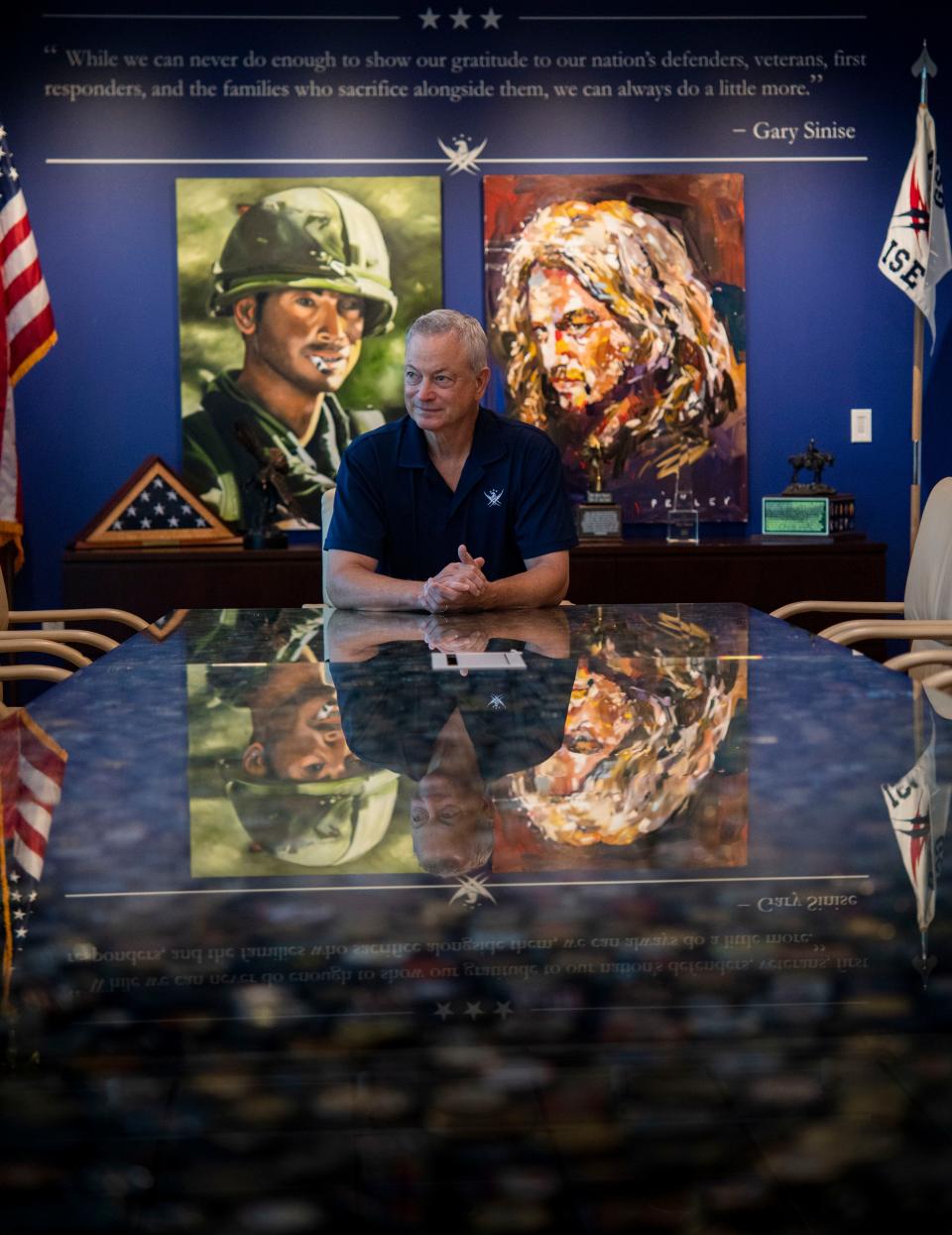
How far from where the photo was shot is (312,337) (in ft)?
17.3

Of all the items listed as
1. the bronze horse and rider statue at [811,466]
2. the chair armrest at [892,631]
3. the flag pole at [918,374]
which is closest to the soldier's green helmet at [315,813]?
the chair armrest at [892,631]

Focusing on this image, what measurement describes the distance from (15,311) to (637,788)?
445 cm

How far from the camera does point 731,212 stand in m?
5.34

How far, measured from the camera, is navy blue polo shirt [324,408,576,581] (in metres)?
3.23

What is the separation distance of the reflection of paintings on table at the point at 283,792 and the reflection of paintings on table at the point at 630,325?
3.74m

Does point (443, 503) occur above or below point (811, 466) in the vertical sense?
below

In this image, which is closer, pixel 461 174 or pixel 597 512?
pixel 597 512

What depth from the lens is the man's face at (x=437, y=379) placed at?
313cm

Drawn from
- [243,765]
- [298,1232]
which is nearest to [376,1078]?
[298,1232]

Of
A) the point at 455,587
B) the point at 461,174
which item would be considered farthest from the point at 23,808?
the point at 461,174

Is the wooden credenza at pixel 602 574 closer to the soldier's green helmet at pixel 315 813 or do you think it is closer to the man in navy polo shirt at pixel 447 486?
the man in navy polo shirt at pixel 447 486

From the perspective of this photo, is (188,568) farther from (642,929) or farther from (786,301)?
(642,929)

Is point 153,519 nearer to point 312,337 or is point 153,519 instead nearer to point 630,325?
point 312,337

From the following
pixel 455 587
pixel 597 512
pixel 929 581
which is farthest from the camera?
pixel 597 512
